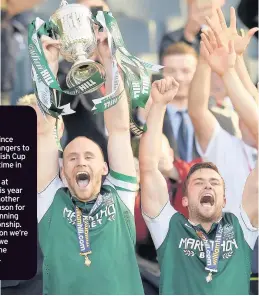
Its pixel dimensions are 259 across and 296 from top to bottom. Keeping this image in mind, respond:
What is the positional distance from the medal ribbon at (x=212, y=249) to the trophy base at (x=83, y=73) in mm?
696

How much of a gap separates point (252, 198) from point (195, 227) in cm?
25

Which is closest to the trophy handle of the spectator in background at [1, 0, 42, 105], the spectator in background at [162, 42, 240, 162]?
the spectator in background at [1, 0, 42, 105]

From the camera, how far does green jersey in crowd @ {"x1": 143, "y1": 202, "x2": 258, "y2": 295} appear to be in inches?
142

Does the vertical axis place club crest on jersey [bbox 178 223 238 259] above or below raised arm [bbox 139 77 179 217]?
below

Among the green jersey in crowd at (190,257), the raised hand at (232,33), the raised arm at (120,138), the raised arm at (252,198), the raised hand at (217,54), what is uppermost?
the raised hand at (232,33)

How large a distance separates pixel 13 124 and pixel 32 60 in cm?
26

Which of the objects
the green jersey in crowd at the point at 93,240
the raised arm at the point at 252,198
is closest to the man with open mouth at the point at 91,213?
the green jersey in crowd at the point at 93,240

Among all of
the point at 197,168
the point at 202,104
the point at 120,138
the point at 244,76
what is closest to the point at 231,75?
the point at 244,76

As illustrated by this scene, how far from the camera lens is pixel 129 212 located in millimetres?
3605

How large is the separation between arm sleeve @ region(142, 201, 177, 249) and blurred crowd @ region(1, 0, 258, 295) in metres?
0.02

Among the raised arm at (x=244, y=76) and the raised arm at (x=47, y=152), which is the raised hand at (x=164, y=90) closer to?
the raised arm at (x=244, y=76)

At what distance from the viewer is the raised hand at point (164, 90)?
11.9ft

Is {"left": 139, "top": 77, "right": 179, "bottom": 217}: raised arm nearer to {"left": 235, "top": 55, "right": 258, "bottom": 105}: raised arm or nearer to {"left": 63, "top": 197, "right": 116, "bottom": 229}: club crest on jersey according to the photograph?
{"left": 63, "top": 197, "right": 116, "bottom": 229}: club crest on jersey

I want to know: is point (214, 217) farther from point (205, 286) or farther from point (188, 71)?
point (188, 71)
